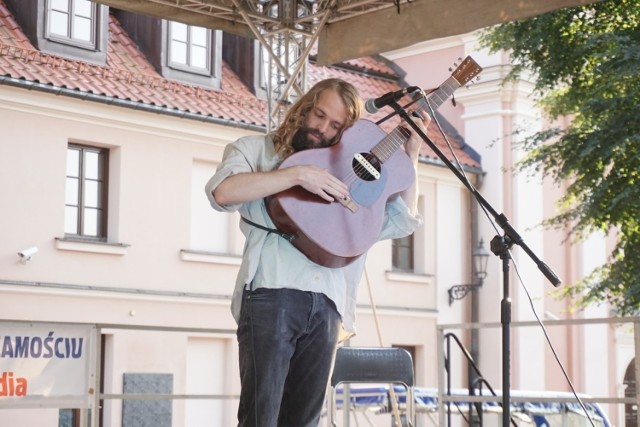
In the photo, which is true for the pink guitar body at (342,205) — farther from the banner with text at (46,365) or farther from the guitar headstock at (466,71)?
the banner with text at (46,365)

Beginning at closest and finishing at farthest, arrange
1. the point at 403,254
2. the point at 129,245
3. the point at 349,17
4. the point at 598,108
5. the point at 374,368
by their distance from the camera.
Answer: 1. the point at 374,368
2. the point at 349,17
3. the point at 598,108
4. the point at 129,245
5. the point at 403,254

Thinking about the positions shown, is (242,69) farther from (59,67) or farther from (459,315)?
(459,315)

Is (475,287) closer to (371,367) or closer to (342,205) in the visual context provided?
(371,367)

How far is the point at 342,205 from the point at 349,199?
0.03 metres

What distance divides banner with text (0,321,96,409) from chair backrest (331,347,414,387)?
4.43 feet

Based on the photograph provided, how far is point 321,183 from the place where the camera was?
12.2ft

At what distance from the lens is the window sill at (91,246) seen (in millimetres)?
15070

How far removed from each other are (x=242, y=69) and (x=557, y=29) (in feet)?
20.9

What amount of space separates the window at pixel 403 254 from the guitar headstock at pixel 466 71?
15319 millimetres

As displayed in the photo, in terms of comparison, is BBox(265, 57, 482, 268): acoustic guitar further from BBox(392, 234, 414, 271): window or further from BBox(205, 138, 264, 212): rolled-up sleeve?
BBox(392, 234, 414, 271): window

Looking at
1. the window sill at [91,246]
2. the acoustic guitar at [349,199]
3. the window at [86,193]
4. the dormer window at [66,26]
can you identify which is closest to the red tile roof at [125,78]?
the dormer window at [66,26]

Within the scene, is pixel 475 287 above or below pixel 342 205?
below

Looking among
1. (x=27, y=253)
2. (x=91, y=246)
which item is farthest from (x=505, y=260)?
(x=91, y=246)

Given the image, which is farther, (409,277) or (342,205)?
(409,277)
